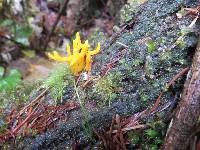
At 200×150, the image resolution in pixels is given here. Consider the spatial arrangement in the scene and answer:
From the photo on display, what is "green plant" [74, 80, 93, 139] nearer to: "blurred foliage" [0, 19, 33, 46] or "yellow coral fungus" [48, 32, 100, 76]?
"yellow coral fungus" [48, 32, 100, 76]

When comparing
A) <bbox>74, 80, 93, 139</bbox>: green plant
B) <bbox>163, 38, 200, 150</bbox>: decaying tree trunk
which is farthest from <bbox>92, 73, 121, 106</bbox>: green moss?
<bbox>163, 38, 200, 150</bbox>: decaying tree trunk

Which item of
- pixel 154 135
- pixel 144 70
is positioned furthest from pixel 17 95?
pixel 154 135

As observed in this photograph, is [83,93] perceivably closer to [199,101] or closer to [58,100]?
[58,100]

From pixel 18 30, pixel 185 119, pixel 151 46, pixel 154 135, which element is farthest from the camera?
pixel 18 30

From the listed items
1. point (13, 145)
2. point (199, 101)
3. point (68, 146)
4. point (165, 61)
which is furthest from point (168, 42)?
point (13, 145)

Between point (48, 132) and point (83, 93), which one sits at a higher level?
point (83, 93)

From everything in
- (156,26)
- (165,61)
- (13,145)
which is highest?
(156,26)

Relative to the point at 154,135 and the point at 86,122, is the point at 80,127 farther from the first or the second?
the point at 154,135
